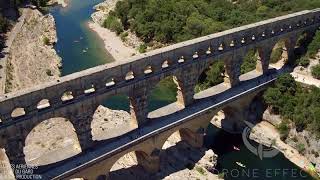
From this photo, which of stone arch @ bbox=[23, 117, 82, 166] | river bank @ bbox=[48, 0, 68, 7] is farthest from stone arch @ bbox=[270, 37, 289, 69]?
river bank @ bbox=[48, 0, 68, 7]

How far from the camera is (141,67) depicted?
107 feet

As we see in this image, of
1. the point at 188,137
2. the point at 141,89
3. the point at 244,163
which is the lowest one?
the point at 244,163

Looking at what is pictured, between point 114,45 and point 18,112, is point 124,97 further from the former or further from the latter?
point 18,112

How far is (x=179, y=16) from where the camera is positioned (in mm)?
59500

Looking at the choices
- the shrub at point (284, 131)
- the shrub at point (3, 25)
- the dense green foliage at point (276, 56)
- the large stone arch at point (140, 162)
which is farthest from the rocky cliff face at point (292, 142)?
the shrub at point (3, 25)

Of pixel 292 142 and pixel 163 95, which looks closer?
pixel 292 142

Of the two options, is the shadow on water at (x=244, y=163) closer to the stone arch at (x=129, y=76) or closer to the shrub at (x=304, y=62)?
the shrub at (x=304, y=62)

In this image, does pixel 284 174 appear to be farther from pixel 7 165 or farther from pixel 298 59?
pixel 7 165

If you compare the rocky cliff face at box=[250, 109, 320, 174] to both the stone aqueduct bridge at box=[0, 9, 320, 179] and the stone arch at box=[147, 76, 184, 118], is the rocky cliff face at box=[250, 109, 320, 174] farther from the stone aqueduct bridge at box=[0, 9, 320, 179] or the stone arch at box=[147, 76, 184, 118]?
the stone arch at box=[147, 76, 184, 118]

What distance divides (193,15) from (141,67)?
28187 millimetres

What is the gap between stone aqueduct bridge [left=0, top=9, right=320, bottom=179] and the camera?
28.0 m

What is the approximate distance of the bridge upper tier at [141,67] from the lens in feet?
91.1

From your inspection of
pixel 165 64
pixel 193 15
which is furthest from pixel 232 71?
pixel 193 15

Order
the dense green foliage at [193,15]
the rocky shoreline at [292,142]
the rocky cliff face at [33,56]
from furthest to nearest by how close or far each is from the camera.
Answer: the dense green foliage at [193,15]
the rocky cliff face at [33,56]
the rocky shoreline at [292,142]
